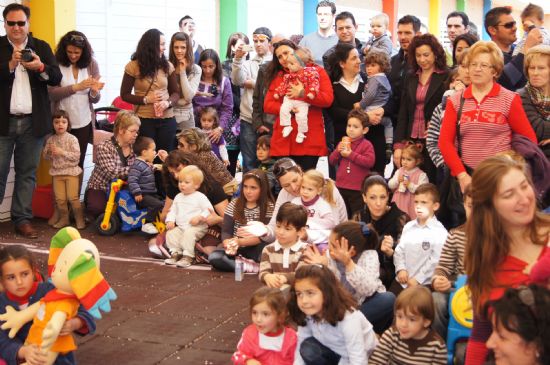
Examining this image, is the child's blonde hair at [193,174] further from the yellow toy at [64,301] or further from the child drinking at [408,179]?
the yellow toy at [64,301]

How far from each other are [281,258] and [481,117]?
1693 mm

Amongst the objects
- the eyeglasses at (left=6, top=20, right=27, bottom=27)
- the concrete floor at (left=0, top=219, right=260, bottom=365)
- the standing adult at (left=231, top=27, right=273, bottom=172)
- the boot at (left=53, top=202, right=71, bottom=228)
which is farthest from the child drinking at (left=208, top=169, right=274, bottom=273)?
the eyeglasses at (left=6, top=20, right=27, bottom=27)

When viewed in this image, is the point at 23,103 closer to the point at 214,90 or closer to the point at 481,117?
the point at 214,90

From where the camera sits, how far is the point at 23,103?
8047 mm

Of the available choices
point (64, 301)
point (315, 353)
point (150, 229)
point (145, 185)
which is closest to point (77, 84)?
point (145, 185)

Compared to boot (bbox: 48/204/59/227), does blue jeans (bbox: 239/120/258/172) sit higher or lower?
higher

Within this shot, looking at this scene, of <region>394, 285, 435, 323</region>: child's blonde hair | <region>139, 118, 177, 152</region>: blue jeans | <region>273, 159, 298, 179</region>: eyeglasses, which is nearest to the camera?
<region>394, 285, 435, 323</region>: child's blonde hair

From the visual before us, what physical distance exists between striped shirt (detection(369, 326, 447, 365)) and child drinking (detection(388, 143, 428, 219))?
261 cm

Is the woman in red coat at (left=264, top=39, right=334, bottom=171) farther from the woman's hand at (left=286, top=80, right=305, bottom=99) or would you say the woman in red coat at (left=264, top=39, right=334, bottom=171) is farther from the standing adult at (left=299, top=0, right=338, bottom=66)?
the standing adult at (left=299, top=0, right=338, bottom=66)

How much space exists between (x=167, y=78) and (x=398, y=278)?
172 inches

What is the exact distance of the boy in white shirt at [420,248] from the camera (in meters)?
5.33

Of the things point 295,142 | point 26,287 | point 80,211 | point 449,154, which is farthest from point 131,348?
point 80,211

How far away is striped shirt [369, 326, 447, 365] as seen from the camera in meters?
4.14

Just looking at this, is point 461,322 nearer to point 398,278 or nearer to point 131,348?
point 398,278
